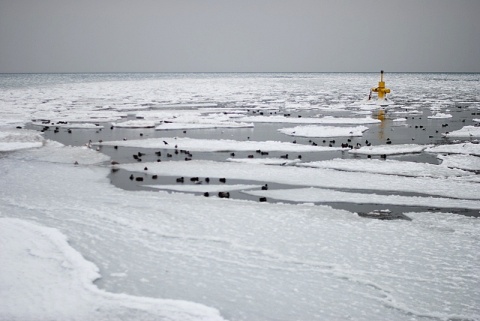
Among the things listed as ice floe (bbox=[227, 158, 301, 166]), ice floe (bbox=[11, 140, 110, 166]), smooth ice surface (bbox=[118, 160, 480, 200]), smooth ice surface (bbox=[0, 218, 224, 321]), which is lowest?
smooth ice surface (bbox=[0, 218, 224, 321])

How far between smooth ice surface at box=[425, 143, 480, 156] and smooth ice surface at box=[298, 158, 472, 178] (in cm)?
243

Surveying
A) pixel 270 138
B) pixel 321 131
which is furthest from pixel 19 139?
pixel 321 131

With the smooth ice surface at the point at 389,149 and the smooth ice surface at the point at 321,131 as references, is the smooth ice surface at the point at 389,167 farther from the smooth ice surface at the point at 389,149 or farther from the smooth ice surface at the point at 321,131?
the smooth ice surface at the point at 321,131

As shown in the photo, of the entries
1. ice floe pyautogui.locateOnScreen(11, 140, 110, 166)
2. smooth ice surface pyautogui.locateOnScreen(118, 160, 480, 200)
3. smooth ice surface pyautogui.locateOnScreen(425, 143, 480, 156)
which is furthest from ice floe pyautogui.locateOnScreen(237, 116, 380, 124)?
smooth ice surface pyautogui.locateOnScreen(118, 160, 480, 200)

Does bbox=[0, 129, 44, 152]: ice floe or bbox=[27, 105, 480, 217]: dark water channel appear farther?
bbox=[0, 129, 44, 152]: ice floe

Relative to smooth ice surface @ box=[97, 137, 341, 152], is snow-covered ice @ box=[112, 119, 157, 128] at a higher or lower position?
higher

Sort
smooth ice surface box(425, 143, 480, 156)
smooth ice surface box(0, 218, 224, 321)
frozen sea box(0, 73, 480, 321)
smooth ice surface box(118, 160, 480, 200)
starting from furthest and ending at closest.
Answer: smooth ice surface box(425, 143, 480, 156) → smooth ice surface box(118, 160, 480, 200) → frozen sea box(0, 73, 480, 321) → smooth ice surface box(0, 218, 224, 321)

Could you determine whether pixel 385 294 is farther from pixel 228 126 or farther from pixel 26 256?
pixel 228 126

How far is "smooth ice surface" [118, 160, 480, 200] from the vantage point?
9.20 meters

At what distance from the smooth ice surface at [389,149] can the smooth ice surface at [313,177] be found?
3010 millimetres

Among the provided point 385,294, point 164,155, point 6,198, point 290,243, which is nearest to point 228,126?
point 164,155

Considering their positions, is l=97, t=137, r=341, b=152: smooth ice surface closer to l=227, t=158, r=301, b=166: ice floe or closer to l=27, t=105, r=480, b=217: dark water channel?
l=27, t=105, r=480, b=217: dark water channel

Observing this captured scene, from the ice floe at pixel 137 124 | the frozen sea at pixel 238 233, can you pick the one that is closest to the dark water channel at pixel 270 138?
the frozen sea at pixel 238 233

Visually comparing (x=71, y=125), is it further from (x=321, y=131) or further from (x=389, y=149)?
(x=389, y=149)
